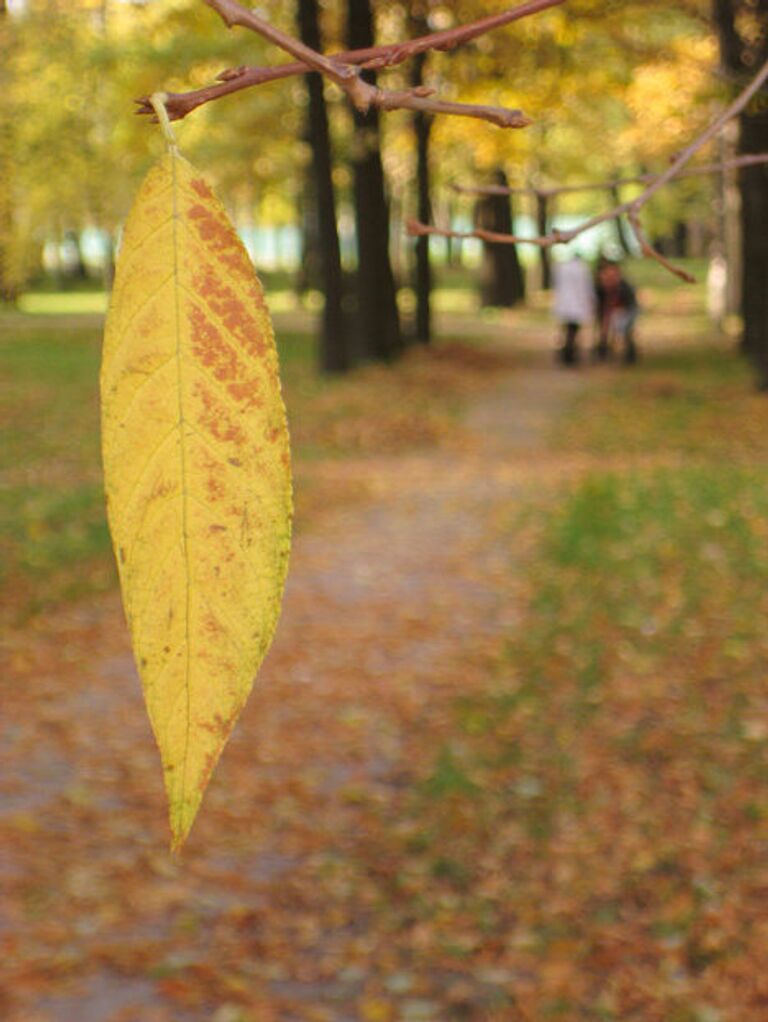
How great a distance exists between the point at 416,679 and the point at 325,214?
9794mm

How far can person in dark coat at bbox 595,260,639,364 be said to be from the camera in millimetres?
20094

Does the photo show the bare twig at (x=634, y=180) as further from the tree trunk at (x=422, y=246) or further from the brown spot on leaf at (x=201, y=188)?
the tree trunk at (x=422, y=246)

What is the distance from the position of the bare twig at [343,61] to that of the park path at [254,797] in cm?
482

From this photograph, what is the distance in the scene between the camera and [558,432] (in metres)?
15.1

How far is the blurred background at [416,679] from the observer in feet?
16.8

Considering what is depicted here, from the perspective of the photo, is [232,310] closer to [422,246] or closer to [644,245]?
[644,245]

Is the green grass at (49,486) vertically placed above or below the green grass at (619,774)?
above

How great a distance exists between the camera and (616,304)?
66.9ft

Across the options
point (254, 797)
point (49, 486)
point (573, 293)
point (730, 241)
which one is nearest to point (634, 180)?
point (254, 797)

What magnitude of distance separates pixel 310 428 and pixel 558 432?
Answer: 2.87 meters

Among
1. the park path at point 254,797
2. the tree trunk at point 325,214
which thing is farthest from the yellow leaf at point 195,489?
the tree trunk at point 325,214

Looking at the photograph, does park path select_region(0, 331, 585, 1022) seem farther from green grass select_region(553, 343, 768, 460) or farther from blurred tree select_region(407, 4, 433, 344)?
blurred tree select_region(407, 4, 433, 344)

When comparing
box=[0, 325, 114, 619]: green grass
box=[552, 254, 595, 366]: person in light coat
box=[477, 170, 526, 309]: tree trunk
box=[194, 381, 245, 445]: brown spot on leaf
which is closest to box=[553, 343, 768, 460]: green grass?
box=[552, 254, 595, 366]: person in light coat

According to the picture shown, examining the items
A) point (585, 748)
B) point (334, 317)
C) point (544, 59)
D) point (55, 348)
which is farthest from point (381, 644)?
point (55, 348)
